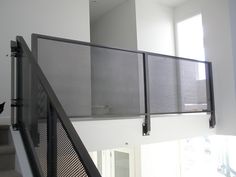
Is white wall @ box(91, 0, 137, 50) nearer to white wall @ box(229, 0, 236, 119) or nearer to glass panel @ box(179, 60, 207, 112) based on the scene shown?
glass panel @ box(179, 60, 207, 112)

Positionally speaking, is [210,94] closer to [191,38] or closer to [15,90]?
[191,38]

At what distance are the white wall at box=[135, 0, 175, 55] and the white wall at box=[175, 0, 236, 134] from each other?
1.05m

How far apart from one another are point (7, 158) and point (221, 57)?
4235 millimetres

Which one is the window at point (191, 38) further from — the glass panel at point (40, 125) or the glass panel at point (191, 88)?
the glass panel at point (40, 125)

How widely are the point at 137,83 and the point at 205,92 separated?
168cm

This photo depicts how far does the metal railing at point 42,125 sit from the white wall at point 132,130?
31.9 inches

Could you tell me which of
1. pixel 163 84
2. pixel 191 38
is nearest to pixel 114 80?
pixel 163 84

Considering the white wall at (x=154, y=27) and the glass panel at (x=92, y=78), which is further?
the white wall at (x=154, y=27)

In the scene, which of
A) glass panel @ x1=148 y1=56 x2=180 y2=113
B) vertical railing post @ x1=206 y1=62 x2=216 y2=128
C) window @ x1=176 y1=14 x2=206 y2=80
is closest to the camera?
glass panel @ x1=148 y1=56 x2=180 y2=113

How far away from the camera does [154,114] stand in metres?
3.70

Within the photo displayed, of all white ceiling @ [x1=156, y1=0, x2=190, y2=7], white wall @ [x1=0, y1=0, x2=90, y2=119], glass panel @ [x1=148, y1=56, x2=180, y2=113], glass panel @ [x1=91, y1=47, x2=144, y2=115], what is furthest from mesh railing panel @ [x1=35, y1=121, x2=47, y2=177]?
white ceiling @ [x1=156, y1=0, x2=190, y2=7]

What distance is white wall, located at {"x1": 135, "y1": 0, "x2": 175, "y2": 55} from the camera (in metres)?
5.81

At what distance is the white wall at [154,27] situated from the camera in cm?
581

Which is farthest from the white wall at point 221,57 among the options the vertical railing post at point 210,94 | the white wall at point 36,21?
the white wall at point 36,21
